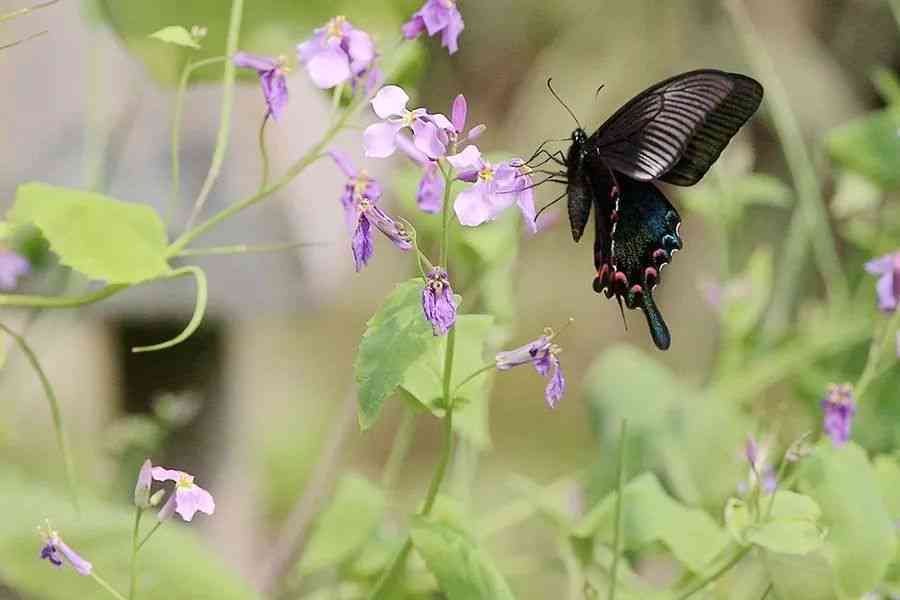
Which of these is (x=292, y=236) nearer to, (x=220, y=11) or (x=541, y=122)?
(x=220, y=11)

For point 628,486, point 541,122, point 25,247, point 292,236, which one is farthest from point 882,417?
point 541,122

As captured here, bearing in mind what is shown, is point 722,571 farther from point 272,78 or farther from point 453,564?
point 272,78

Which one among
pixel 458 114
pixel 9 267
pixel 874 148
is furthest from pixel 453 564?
pixel 874 148

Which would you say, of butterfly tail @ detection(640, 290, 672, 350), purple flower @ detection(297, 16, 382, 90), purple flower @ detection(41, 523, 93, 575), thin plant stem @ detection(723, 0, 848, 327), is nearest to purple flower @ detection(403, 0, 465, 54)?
purple flower @ detection(297, 16, 382, 90)

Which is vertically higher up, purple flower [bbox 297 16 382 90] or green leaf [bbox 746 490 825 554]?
purple flower [bbox 297 16 382 90]

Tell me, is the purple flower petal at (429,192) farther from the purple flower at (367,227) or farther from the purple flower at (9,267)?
the purple flower at (9,267)

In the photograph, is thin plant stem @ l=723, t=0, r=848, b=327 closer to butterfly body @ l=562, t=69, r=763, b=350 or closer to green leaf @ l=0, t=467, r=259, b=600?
butterfly body @ l=562, t=69, r=763, b=350
